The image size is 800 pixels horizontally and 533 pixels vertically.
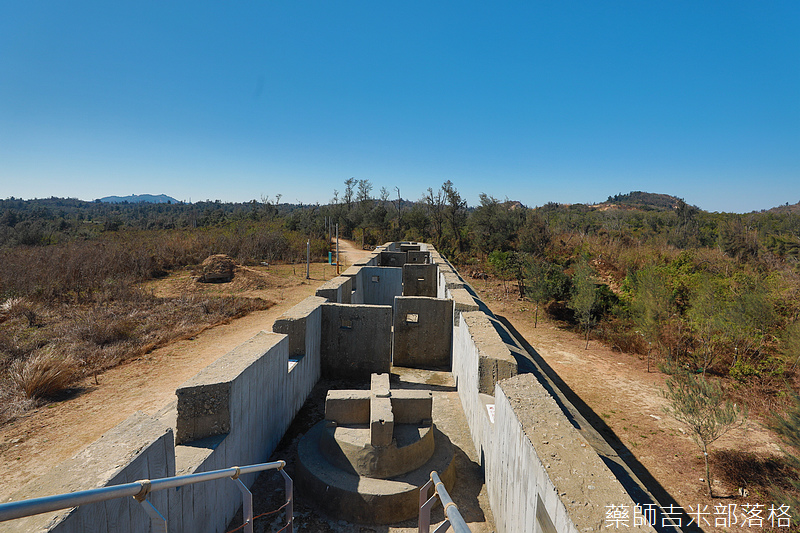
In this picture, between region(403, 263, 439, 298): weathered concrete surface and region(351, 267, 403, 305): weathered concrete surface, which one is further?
region(403, 263, 439, 298): weathered concrete surface

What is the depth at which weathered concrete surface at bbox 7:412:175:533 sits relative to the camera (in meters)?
1.74

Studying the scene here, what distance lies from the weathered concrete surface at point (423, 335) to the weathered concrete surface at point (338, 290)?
3.71ft

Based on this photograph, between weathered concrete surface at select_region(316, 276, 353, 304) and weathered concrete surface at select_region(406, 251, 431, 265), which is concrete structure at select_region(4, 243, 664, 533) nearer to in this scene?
weathered concrete surface at select_region(316, 276, 353, 304)

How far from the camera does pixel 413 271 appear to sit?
1220 cm

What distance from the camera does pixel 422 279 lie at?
12250 millimetres

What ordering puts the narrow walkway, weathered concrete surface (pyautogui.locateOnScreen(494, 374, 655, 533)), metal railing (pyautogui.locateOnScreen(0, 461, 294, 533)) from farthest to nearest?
the narrow walkway → weathered concrete surface (pyautogui.locateOnScreen(494, 374, 655, 533)) → metal railing (pyautogui.locateOnScreen(0, 461, 294, 533))

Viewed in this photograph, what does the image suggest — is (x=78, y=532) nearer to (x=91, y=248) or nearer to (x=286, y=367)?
(x=286, y=367)

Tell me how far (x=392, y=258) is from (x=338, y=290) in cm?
731

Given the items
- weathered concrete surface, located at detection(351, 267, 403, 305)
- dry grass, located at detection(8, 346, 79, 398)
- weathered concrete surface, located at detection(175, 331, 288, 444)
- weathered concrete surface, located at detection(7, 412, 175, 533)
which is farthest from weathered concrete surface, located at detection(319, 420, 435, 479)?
weathered concrete surface, located at detection(351, 267, 403, 305)

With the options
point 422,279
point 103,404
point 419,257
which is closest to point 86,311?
point 103,404

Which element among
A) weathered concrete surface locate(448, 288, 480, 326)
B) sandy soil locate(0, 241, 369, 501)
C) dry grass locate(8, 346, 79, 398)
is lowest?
sandy soil locate(0, 241, 369, 501)

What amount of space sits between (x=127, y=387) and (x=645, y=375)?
1165 centimetres

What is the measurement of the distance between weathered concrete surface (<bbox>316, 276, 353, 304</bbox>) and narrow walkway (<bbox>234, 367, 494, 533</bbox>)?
4.91ft

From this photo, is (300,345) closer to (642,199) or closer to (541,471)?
(541,471)
